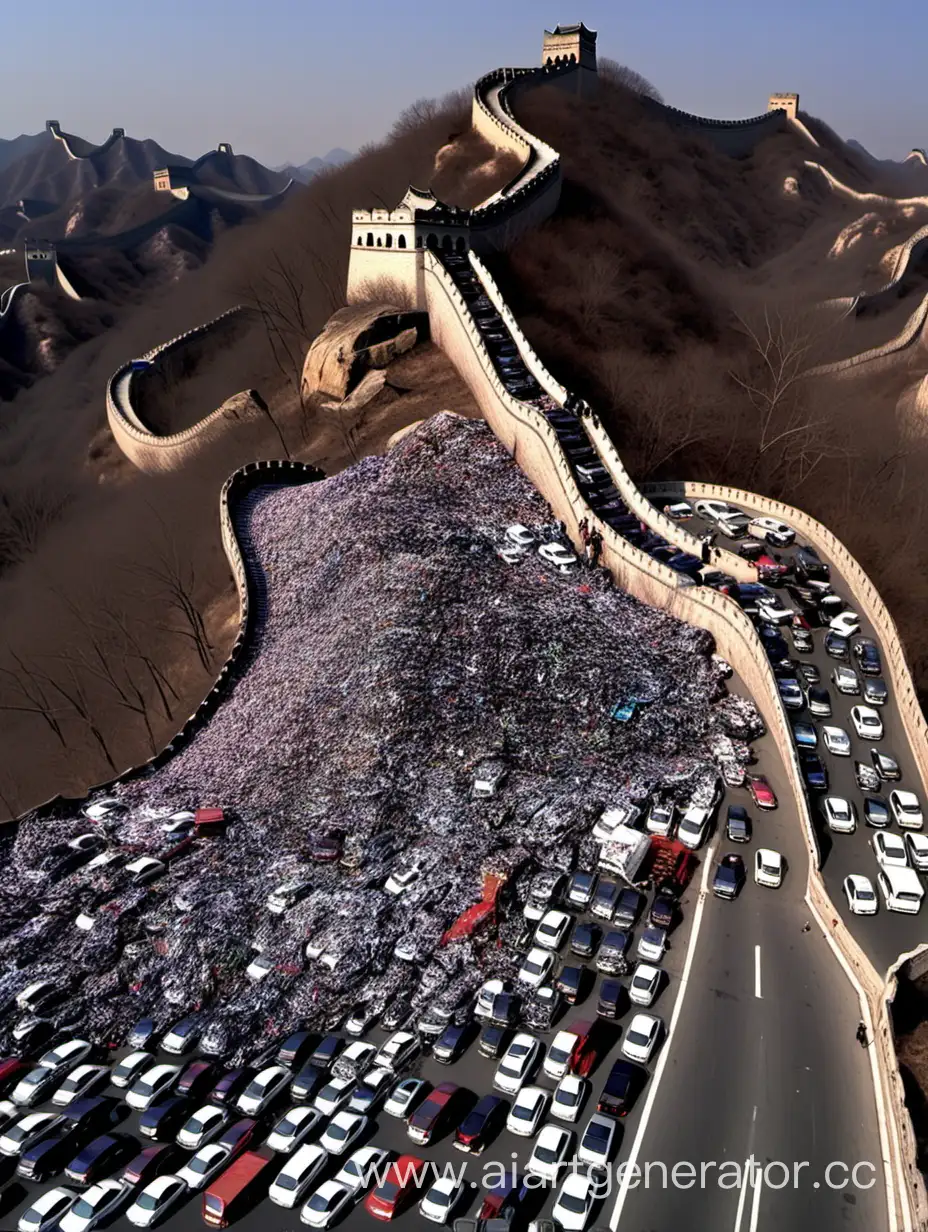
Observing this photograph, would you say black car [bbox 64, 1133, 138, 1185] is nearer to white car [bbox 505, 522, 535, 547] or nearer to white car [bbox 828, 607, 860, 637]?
white car [bbox 505, 522, 535, 547]

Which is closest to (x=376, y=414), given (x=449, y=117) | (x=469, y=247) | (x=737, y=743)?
(x=469, y=247)

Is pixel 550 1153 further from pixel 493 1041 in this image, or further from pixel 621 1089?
pixel 493 1041

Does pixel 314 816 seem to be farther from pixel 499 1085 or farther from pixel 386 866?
pixel 499 1085

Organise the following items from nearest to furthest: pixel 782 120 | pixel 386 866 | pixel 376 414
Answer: pixel 386 866, pixel 376 414, pixel 782 120

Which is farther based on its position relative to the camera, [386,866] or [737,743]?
[737,743]

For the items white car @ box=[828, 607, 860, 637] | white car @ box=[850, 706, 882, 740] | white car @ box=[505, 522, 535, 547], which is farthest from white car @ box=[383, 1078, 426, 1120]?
white car @ box=[828, 607, 860, 637]

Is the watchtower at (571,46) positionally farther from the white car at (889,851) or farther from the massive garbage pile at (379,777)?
the white car at (889,851)
